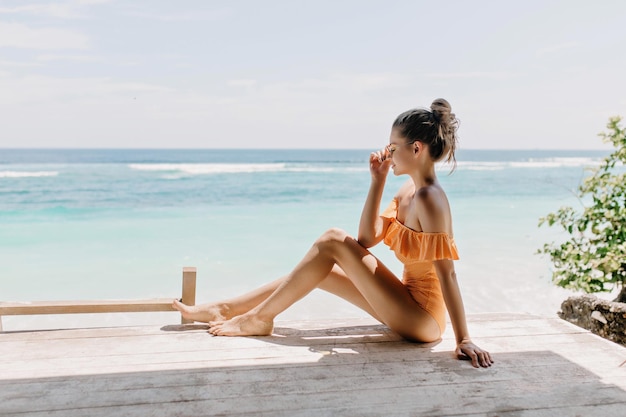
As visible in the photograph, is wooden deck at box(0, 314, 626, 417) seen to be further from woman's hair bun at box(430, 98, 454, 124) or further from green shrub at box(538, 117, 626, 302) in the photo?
green shrub at box(538, 117, 626, 302)

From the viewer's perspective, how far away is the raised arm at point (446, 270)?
2.38m

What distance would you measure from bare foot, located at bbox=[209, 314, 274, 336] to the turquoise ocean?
2745 mm

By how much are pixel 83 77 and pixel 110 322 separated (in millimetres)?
33491

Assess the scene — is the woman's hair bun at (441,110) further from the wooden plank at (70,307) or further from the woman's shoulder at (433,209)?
the wooden plank at (70,307)

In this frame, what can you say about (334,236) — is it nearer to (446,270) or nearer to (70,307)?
(446,270)

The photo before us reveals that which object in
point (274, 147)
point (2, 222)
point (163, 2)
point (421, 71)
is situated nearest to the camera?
point (2, 222)

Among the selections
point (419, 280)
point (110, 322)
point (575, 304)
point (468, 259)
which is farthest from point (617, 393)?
point (468, 259)

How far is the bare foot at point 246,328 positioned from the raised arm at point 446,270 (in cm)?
87


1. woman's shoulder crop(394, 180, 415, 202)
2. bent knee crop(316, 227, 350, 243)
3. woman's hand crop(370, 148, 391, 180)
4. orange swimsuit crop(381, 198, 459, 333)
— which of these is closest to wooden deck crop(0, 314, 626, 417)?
orange swimsuit crop(381, 198, 459, 333)

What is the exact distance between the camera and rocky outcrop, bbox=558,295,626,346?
3389 mm

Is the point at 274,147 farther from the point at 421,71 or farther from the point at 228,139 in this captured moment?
the point at 421,71

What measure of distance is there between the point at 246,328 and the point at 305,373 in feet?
1.80

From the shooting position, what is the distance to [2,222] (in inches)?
474

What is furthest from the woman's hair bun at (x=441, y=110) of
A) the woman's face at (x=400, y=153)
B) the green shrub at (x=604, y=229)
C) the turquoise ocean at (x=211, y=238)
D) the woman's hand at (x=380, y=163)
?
the turquoise ocean at (x=211, y=238)
